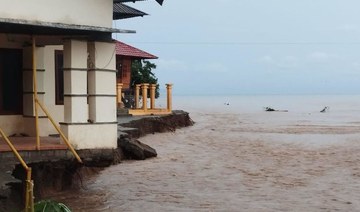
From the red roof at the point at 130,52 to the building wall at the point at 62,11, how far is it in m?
19.0

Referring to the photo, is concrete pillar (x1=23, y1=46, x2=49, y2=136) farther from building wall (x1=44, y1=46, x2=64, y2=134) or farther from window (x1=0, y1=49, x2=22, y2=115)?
building wall (x1=44, y1=46, x2=64, y2=134)

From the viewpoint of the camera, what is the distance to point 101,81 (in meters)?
10.8

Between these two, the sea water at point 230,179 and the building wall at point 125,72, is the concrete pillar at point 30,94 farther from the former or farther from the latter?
the building wall at point 125,72

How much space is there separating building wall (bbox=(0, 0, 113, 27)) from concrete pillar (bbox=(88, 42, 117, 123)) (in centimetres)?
47

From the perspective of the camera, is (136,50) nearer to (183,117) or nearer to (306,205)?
(183,117)

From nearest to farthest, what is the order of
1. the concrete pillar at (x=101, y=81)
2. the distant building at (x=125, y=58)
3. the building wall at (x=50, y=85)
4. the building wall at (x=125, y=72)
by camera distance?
the concrete pillar at (x=101, y=81)
the building wall at (x=50, y=85)
the distant building at (x=125, y=58)
the building wall at (x=125, y=72)

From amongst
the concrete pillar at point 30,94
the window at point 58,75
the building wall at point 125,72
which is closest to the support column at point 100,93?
the concrete pillar at point 30,94

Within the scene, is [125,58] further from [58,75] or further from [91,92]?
[91,92]

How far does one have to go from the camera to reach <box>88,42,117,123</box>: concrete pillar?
1074 centimetres

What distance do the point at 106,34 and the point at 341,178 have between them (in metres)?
8.20

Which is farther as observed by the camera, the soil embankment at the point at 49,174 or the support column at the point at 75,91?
the support column at the point at 75,91

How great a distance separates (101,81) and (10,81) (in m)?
2.71

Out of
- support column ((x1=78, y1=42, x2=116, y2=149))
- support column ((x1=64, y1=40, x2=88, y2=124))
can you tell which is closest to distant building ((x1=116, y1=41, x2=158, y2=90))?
support column ((x1=78, y1=42, x2=116, y2=149))

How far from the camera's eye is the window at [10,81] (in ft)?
40.8
